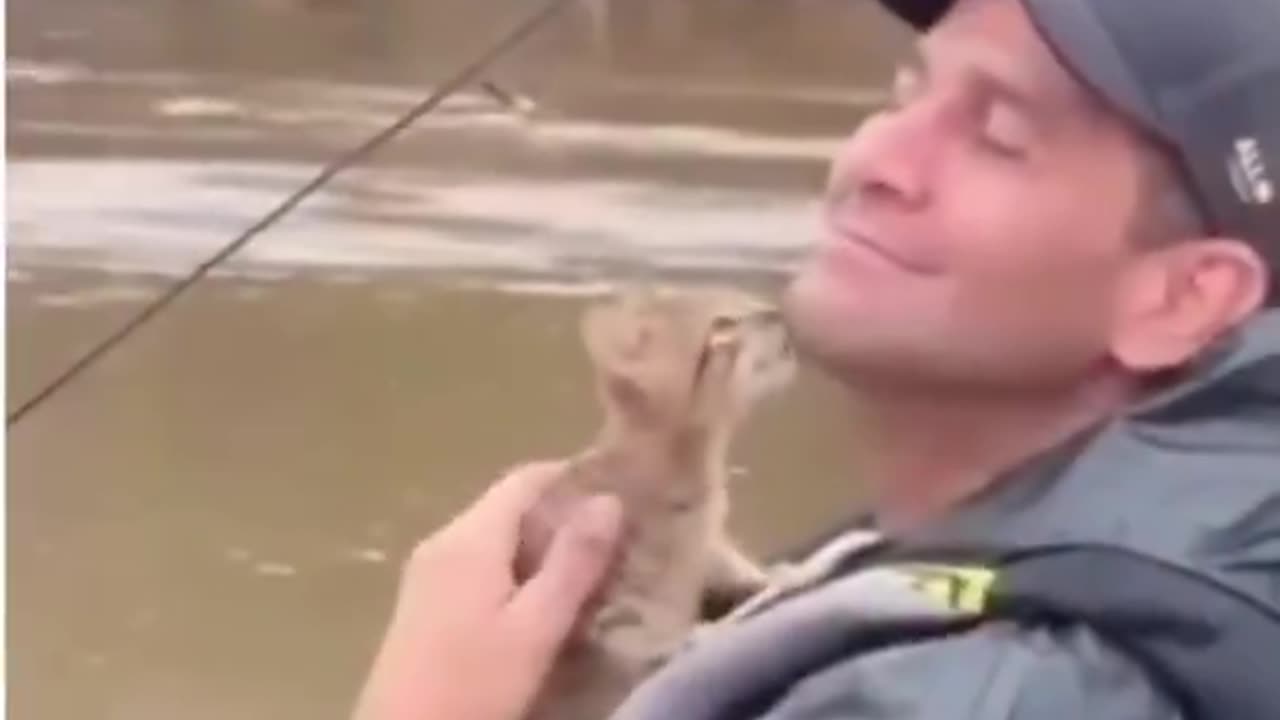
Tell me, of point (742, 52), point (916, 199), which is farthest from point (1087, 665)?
point (742, 52)

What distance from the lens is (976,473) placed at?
0.92 m

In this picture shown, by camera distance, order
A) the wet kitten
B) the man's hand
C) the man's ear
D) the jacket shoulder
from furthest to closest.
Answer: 1. the wet kitten
2. the man's hand
3. the man's ear
4. the jacket shoulder

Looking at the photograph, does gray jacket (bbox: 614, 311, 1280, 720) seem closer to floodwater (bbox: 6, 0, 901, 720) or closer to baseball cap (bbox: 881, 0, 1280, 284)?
baseball cap (bbox: 881, 0, 1280, 284)

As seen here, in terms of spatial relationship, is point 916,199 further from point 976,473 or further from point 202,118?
point 202,118

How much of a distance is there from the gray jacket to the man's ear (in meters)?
0.02

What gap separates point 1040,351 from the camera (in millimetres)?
906

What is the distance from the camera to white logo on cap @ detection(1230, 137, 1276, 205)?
88 cm

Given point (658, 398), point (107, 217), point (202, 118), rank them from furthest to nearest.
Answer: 1. point (202, 118)
2. point (107, 217)
3. point (658, 398)

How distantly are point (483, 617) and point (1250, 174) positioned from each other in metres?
0.42

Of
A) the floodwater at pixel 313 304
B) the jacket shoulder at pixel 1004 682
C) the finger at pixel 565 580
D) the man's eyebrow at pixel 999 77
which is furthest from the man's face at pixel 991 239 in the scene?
the floodwater at pixel 313 304

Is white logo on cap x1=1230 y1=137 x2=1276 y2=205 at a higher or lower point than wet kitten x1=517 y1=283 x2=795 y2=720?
higher

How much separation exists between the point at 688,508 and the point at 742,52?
17.9 feet

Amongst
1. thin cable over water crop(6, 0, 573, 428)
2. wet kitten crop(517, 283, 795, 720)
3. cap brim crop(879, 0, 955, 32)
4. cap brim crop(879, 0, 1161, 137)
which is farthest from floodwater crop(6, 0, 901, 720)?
cap brim crop(879, 0, 1161, 137)

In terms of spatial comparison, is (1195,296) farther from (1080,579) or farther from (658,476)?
(658,476)
